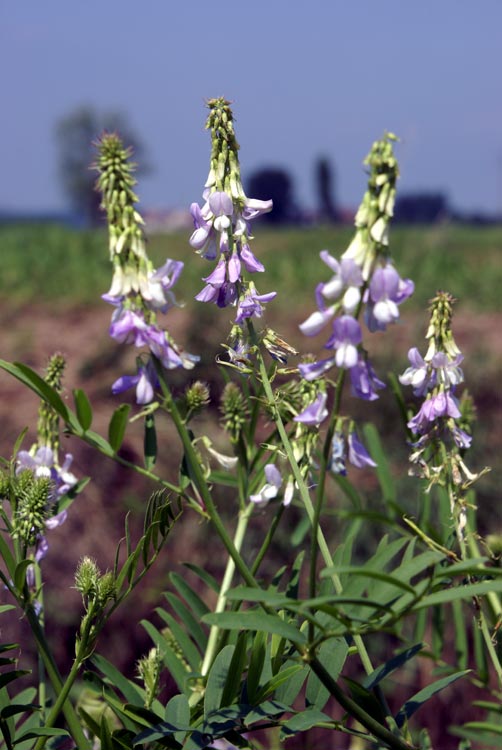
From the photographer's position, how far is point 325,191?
1153 inches

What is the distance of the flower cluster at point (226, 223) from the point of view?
2.42 feet

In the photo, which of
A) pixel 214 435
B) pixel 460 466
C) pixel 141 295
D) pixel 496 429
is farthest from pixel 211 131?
pixel 496 429

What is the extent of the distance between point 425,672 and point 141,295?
224 centimetres

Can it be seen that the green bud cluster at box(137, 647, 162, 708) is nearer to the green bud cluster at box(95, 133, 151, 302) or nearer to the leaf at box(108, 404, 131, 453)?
the leaf at box(108, 404, 131, 453)

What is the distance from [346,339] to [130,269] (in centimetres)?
20

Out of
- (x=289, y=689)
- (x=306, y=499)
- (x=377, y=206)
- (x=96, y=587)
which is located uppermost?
(x=377, y=206)

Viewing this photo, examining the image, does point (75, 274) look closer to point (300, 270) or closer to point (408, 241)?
point (300, 270)

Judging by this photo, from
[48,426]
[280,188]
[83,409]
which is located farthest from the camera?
[280,188]

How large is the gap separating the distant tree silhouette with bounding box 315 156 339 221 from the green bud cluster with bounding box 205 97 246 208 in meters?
28.4

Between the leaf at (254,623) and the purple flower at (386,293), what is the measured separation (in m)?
0.21

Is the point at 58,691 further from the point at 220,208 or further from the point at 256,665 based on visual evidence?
the point at 220,208

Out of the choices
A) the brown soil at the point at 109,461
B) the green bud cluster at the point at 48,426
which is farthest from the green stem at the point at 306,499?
the brown soil at the point at 109,461

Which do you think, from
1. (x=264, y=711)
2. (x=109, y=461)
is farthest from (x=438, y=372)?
(x=109, y=461)

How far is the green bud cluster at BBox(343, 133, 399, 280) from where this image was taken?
0.58m
